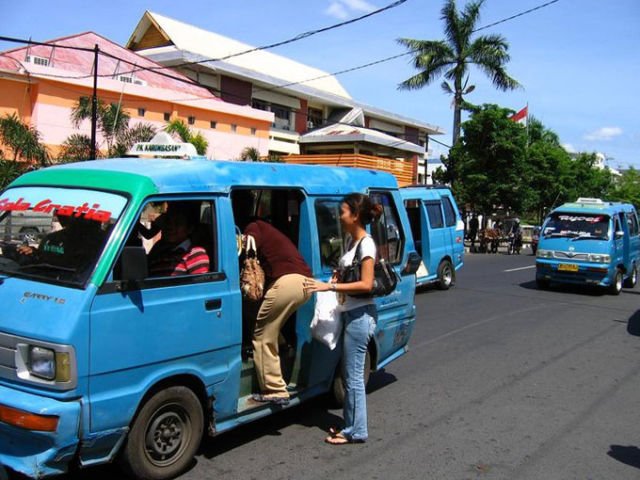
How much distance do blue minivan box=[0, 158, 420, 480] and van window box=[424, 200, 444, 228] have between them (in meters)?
8.97

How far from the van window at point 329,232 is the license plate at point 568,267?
34.2ft

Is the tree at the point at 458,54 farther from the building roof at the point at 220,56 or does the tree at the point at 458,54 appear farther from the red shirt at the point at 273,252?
the red shirt at the point at 273,252

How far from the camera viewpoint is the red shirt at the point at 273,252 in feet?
15.4

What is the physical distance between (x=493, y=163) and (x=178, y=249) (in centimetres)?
2809

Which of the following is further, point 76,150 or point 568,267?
point 76,150

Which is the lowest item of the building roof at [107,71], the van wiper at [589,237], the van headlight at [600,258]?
the van headlight at [600,258]

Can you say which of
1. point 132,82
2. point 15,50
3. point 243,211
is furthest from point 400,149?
point 243,211

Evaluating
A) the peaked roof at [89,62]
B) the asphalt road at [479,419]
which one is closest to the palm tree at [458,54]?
the peaked roof at [89,62]

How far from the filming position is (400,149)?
3800cm

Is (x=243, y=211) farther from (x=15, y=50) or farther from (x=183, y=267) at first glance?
(x=15, y=50)

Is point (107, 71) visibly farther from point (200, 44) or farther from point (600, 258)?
point (600, 258)

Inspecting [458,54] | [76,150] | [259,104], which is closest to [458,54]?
[458,54]

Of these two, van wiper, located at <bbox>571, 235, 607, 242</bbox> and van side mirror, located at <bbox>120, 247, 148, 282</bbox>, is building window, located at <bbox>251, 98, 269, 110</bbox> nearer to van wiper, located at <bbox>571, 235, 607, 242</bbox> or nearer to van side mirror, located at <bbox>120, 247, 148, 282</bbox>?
van wiper, located at <bbox>571, 235, 607, 242</bbox>

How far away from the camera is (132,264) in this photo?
11.6 ft
